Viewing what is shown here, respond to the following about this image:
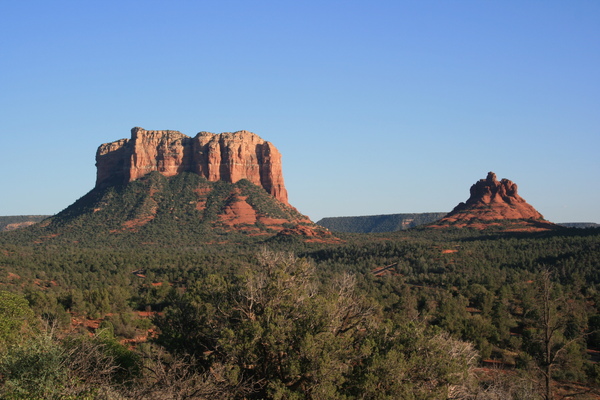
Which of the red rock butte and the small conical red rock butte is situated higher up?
the red rock butte

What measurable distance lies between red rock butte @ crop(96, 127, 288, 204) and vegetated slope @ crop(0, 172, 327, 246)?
2745 millimetres

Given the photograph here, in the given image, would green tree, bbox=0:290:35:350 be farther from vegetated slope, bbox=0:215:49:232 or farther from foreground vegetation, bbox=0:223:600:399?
vegetated slope, bbox=0:215:49:232

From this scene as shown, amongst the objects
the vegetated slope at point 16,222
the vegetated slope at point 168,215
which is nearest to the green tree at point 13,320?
the vegetated slope at point 168,215

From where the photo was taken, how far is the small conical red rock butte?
11869 cm

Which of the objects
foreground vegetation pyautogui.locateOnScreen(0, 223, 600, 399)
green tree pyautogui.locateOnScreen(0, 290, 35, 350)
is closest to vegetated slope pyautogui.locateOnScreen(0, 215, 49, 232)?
foreground vegetation pyautogui.locateOnScreen(0, 223, 600, 399)

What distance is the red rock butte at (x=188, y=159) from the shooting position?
446ft

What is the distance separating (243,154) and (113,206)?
35.6 metres

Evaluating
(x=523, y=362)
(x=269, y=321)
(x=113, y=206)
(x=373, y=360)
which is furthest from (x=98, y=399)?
(x=113, y=206)

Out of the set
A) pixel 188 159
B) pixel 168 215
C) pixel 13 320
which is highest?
pixel 188 159

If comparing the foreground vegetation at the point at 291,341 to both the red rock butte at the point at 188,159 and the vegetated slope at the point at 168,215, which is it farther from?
the red rock butte at the point at 188,159

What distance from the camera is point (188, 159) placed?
139 metres

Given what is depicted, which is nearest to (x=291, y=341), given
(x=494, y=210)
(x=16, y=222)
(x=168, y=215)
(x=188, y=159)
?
(x=168, y=215)

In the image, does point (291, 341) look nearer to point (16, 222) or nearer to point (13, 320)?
point (13, 320)

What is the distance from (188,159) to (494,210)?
7511 centimetres
